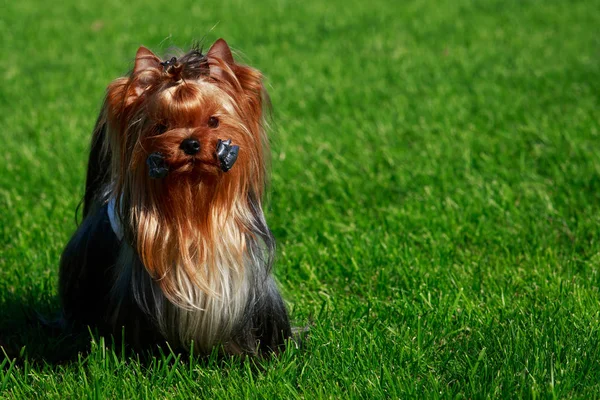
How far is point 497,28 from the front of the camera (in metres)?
10.3

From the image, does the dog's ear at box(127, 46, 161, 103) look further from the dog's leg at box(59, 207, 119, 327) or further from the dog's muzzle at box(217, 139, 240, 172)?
the dog's leg at box(59, 207, 119, 327)

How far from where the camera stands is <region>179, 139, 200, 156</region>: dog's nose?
3025 millimetres

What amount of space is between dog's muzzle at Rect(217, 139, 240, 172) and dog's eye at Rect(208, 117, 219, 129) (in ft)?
0.27

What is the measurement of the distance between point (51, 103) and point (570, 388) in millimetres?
6075

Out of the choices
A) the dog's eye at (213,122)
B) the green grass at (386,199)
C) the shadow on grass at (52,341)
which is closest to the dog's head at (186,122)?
the dog's eye at (213,122)

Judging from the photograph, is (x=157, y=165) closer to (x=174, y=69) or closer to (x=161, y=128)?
(x=161, y=128)

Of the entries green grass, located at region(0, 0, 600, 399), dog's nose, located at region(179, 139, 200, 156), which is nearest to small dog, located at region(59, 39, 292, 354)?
dog's nose, located at region(179, 139, 200, 156)

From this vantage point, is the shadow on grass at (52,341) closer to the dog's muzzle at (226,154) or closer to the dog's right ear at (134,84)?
the dog's muzzle at (226,154)

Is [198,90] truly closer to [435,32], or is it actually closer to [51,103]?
[51,103]

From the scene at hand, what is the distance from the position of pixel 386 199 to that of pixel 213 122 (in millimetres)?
2736

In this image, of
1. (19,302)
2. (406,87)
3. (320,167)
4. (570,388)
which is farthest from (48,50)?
(570,388)

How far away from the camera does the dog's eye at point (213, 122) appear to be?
3.13 metres

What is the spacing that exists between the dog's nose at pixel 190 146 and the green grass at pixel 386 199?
0.75 metres

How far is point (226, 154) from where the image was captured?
10.1 feet
